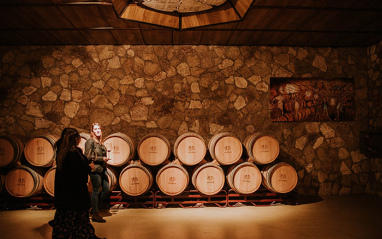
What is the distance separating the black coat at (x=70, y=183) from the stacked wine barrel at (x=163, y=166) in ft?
5.48

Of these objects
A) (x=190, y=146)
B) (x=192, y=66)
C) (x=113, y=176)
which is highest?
(x=192, y=66)

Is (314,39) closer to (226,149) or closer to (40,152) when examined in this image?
(226,149)

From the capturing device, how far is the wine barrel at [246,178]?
4250mm

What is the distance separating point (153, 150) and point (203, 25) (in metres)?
2.23

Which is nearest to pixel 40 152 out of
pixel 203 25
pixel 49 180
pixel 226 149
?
pixel 49 180

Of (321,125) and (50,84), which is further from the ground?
(50,84)

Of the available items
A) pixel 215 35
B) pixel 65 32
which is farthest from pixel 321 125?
pixel 65 32

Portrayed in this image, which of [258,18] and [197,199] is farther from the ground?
[258,18]

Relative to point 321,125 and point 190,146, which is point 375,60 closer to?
point 321,125

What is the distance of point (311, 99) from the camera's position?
5.29 meters

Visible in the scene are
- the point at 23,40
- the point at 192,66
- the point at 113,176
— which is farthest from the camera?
the point at 192,66

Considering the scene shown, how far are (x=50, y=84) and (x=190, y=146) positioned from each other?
3.12 meters

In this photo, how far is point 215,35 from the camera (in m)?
4.75

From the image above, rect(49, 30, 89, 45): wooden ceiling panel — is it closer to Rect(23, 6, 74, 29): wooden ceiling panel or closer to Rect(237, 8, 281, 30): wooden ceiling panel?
Rect(23, 6, 74, 29): wooden ceiling panel
